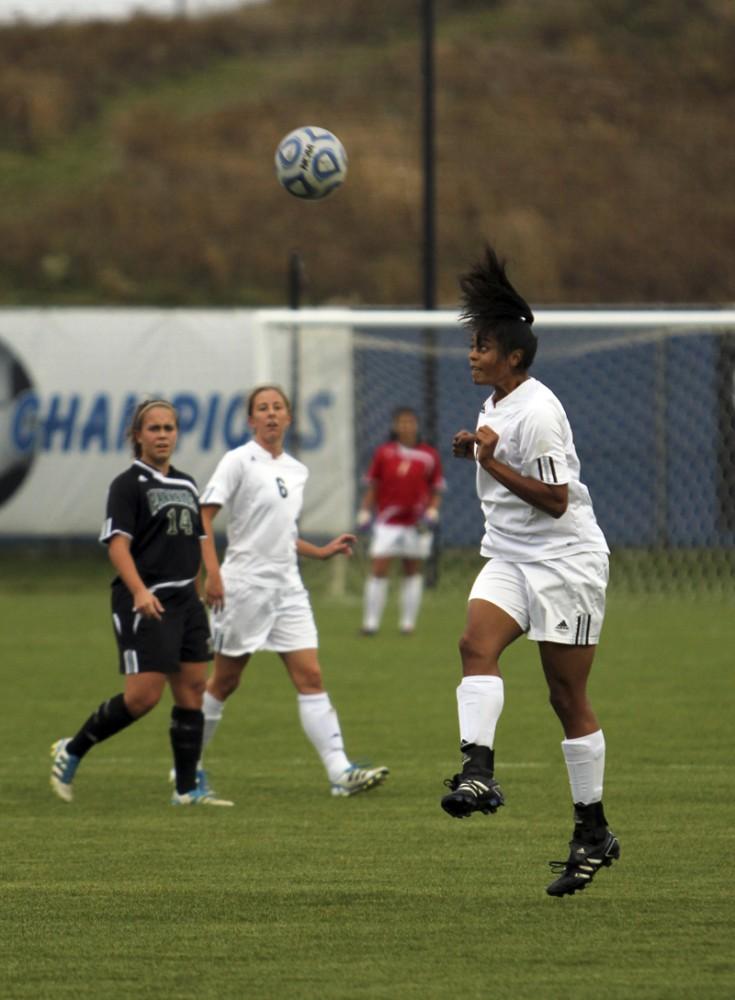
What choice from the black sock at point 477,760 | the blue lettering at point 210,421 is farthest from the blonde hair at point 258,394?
the blue lettering at point 210,421

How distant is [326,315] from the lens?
18.8m

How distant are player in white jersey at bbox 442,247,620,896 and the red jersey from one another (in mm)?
10793

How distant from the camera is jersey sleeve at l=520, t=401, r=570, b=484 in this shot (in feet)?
21.0

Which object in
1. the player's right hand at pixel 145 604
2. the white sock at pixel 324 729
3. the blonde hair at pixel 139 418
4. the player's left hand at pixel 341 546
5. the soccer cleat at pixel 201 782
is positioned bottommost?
the soccer cleat at pixel 201 782

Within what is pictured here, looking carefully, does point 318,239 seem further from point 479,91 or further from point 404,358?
point 404,358

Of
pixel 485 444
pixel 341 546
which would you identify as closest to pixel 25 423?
pixel 341 546

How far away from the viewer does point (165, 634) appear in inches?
336

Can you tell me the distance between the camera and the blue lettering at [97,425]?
2209cm

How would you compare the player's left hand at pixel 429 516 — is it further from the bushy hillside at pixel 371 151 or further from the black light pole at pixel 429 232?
the bushy hillside at pixel 371 151

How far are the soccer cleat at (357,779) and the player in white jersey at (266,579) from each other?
13 mm

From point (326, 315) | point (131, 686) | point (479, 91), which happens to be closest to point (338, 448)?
point (326, 315)

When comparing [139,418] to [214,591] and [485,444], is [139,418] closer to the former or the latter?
[214,591]

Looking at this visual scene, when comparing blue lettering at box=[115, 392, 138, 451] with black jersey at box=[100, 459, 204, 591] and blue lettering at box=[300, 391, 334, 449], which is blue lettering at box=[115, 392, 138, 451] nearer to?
blue lettering at box=[300, 391, 334, 449]

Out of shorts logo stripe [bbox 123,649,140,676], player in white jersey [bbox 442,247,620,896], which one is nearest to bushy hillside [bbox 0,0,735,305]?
shorts logo stripe [bbox 123,649,140,676]
